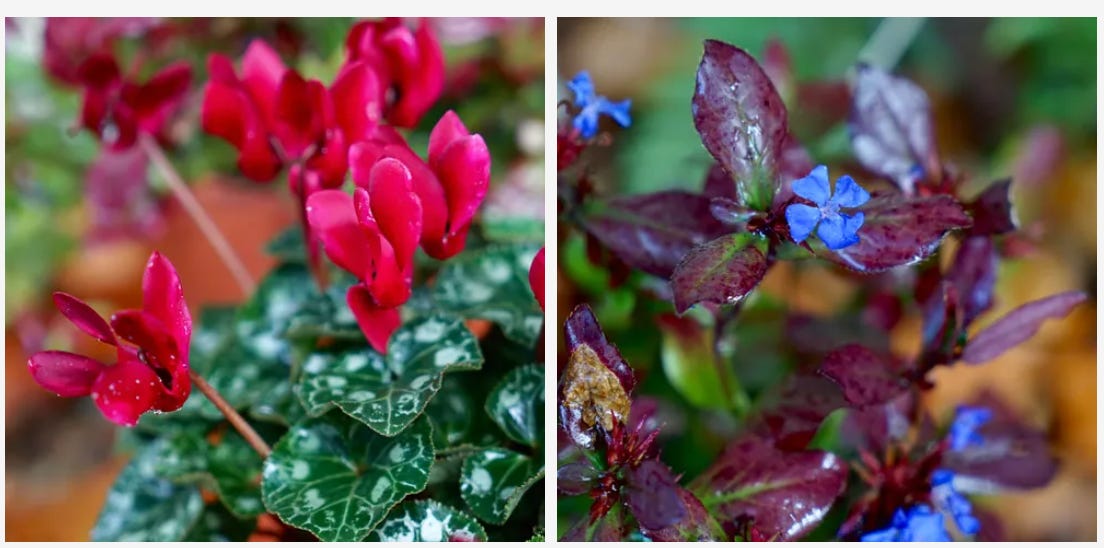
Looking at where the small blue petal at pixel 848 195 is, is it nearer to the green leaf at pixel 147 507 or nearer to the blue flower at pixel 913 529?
the blue flower at pixel 913 529

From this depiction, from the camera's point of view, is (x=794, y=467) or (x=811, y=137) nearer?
(x=794, y=467)

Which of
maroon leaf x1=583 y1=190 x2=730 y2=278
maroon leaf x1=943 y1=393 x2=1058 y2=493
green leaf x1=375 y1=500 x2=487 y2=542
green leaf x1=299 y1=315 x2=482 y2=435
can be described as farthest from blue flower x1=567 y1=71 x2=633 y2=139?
maroon leaf x1=943 y1=393 x2=1058 y2=493

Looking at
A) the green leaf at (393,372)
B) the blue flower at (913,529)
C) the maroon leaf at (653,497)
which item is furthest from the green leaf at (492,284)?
the blue flower at (913,529)

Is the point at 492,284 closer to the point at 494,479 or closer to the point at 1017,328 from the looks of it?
the point at 494,479

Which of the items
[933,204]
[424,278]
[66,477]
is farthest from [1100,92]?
[66,477]

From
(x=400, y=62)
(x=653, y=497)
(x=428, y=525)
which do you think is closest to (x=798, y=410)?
(x=653, y=497)

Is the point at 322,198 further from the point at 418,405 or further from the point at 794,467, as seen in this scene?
the point at 794,467
